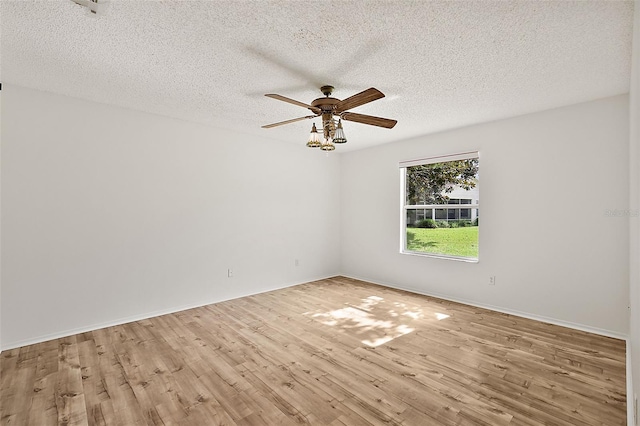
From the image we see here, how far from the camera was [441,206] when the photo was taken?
4660 millimetres

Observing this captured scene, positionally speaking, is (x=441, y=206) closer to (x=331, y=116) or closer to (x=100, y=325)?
(x=331, y=116)

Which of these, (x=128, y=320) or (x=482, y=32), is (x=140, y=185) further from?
(x=482, y=32)

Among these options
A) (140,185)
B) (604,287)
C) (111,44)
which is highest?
(111,44)

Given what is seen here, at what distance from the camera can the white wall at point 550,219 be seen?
10.3ft

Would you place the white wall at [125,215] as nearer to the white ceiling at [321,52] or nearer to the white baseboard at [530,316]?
the white ceiling at [321,52]

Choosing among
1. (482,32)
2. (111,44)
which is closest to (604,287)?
(482,32)

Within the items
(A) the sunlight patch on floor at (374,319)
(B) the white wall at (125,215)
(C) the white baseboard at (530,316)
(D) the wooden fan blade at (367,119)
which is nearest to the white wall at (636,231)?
(C) the white baseboard at (530,316)

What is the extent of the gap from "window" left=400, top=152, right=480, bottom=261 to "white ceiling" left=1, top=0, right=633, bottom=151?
3.86 ft

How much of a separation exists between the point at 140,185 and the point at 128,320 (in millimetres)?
1575

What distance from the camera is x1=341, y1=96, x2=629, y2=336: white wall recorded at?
123 inches

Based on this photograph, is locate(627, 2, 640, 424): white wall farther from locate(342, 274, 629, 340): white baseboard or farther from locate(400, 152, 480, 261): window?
locate(400, 152, 480, 261): window

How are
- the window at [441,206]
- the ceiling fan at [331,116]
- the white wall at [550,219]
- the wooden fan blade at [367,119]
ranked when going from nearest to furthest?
1. the ceiling fan at [331,116]
2. the wooden fan blade at [367,119]
3. the white wall at [550,219]
4. the window at [441,206]

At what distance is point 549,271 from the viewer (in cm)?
353

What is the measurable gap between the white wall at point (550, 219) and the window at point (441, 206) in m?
0.17
